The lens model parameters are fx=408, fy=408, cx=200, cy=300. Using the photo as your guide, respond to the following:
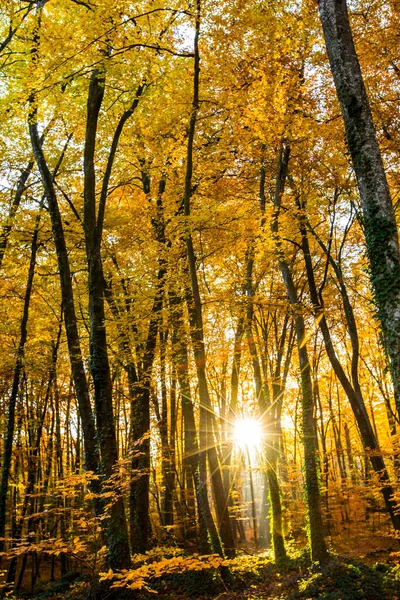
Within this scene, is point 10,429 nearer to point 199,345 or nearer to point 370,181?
point 199,345

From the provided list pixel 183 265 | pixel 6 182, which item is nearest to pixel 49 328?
pixel 6 182

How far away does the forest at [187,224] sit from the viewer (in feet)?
19.5

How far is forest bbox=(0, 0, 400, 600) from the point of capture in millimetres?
5934

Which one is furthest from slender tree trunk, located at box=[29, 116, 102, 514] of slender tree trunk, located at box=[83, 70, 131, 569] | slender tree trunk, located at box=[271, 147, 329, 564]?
slender tree trunk, located at box=[271, 147, 329, 564]

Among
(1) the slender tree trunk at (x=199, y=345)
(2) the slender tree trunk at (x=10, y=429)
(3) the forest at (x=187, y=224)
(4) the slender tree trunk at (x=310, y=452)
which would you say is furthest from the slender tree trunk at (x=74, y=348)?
(4) the slender tree trunk at (x=310, y=452)

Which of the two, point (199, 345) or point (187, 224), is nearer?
point (199, 345)

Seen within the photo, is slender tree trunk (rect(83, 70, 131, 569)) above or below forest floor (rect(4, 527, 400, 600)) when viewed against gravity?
above

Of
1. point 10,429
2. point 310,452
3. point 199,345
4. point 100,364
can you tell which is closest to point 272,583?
point 310,452

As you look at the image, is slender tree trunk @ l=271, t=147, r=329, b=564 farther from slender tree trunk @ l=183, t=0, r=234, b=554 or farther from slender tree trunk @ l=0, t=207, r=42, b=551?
slender tree trunk @ l=0, t=207, r=42, b=551

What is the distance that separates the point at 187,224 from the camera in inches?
372

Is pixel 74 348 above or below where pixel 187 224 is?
below

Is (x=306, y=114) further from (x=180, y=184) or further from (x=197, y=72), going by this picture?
(x=180, y=184)

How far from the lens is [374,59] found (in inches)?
354

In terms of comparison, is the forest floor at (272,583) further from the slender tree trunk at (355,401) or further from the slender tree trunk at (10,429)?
the slender tree trunk at (355,401)
